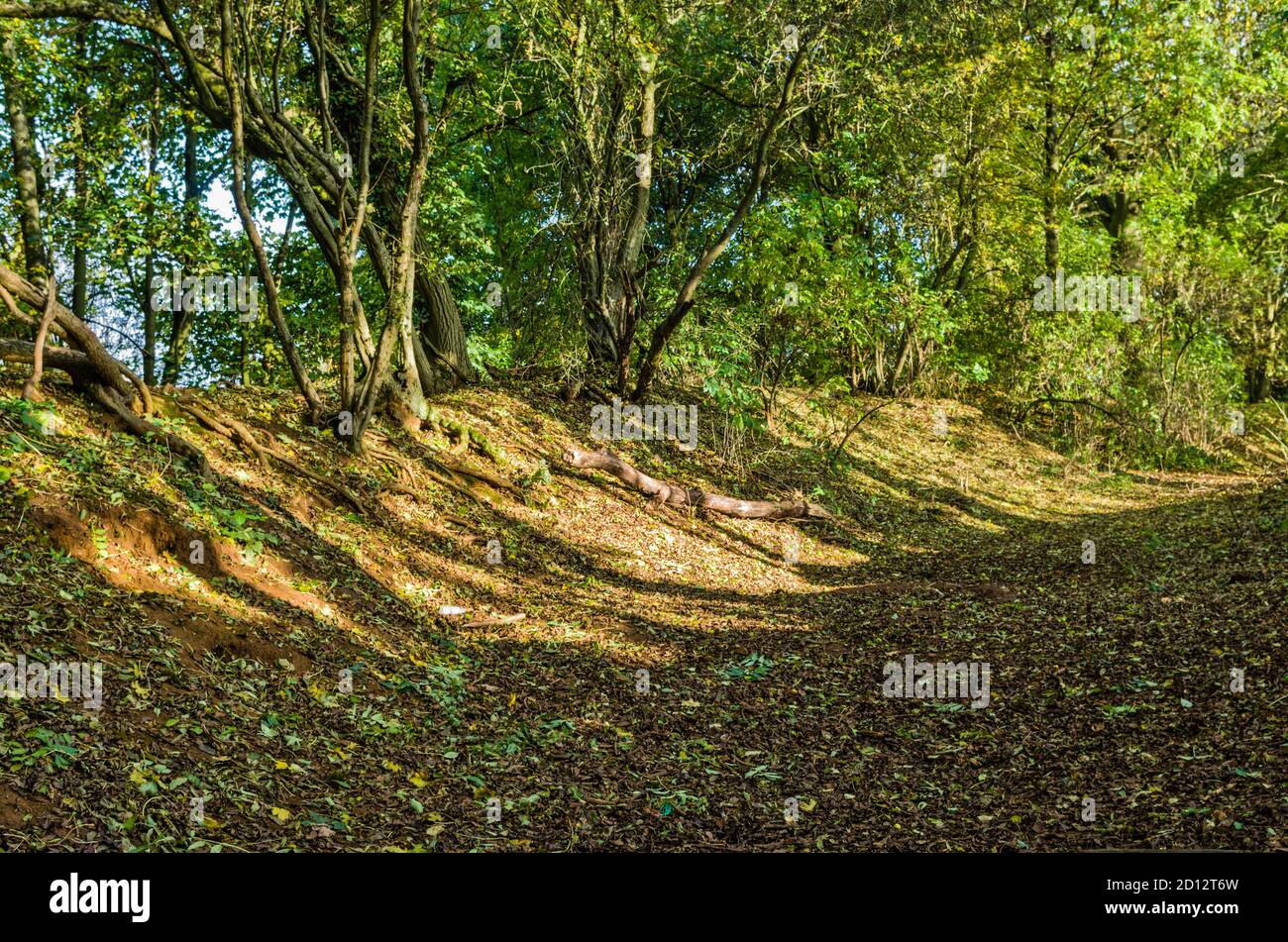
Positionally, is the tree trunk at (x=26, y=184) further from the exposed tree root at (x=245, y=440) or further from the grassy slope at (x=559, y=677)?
the exposed tree root at (x=245, y=440)

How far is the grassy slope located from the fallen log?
1.37 meters

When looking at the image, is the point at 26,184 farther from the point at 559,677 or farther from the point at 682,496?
the point at 559,677

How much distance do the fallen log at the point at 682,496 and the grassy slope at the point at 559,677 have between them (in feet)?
4.50

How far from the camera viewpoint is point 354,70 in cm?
1302

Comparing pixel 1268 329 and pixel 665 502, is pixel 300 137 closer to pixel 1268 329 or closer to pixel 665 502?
pixel 665 502

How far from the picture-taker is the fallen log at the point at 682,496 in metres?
13.6

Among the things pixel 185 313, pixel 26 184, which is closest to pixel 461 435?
pixel 26 184

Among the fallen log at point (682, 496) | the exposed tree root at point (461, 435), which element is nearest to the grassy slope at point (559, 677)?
the exposed tree root at point (461, 435)

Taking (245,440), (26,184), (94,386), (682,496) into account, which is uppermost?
(26,184)

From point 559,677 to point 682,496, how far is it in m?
6.25

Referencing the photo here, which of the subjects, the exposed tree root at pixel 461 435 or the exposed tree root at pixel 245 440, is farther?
the exposed tree root at pixel 461 435

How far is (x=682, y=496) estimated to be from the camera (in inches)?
542

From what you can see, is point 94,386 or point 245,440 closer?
point 94,386

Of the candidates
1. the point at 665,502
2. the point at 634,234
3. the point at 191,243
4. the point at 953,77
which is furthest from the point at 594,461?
the point at 953,77
